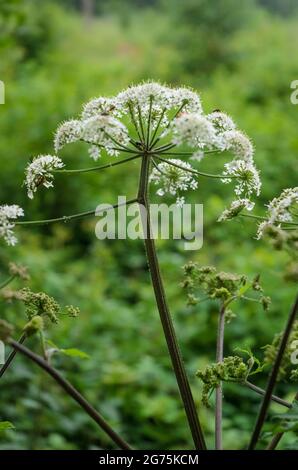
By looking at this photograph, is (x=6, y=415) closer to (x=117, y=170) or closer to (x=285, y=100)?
(x=117, y=170)

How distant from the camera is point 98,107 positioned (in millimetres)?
1417

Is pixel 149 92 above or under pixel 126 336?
under

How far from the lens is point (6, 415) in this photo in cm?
360

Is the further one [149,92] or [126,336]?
[126,336]

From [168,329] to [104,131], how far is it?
17.4 inches

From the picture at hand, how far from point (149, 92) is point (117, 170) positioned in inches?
270

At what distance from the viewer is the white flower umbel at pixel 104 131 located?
1.28 meters

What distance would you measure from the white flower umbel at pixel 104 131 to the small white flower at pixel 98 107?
0.09 meters

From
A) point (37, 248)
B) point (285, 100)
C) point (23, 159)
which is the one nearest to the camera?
point (37, 248)

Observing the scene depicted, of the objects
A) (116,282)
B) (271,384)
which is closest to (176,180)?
(271,384)

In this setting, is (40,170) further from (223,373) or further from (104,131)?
(223,373)

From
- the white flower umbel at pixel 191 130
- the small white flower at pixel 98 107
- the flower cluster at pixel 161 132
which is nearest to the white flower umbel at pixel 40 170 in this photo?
the flower cluster at pixel 161 132

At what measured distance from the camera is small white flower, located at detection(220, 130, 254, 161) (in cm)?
133
